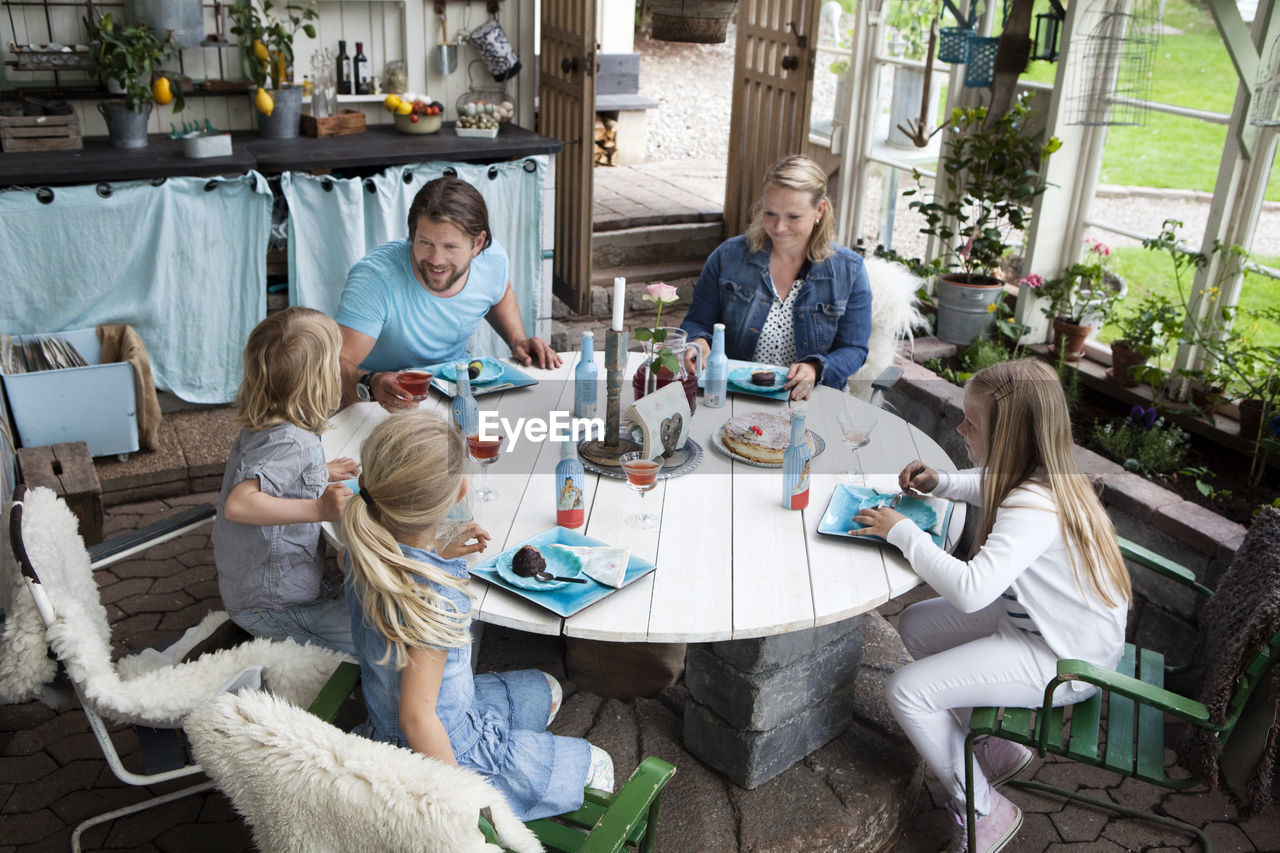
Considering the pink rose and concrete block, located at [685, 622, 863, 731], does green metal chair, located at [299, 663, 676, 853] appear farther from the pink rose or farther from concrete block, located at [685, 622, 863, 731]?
the pink rose

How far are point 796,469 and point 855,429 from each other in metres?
0.34

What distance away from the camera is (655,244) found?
20.2ft

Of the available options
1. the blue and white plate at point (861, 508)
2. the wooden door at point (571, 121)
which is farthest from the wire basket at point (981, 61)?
the blue and white plate at point (861, 508)

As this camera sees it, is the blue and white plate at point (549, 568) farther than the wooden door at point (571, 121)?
No

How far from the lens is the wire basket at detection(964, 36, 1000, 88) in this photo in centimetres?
439

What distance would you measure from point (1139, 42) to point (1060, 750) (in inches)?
118

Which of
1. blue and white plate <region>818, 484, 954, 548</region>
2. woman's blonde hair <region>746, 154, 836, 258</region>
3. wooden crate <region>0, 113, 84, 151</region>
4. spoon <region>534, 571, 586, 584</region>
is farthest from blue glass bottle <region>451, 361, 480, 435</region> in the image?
wooden crate <region>0, 113, 84, 151</region>

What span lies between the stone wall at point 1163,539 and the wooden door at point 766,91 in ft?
7.91

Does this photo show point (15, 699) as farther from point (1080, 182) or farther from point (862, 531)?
point (1080, 182)

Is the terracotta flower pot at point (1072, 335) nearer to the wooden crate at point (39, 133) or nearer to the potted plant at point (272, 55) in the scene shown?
the potted plant at point (272, 55)

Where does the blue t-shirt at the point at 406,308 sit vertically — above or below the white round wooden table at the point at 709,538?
above

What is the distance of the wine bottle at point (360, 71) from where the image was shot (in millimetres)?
4914

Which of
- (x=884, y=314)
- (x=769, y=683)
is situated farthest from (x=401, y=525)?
(x=884, y=314)

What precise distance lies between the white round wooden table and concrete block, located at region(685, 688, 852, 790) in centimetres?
48
